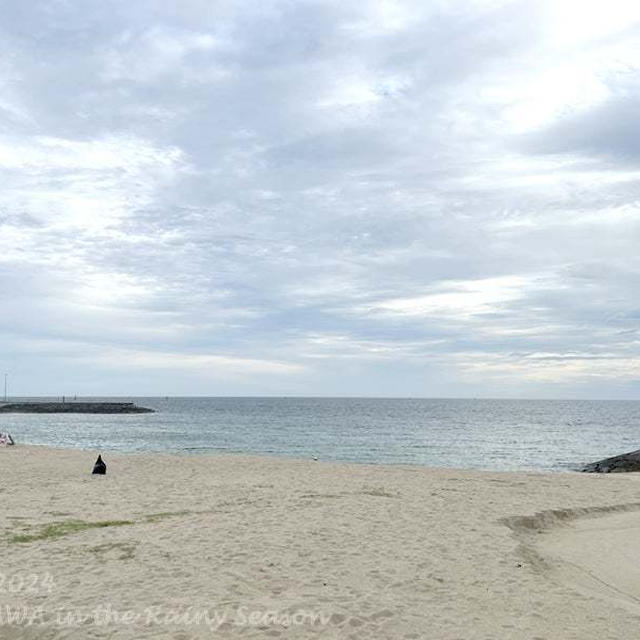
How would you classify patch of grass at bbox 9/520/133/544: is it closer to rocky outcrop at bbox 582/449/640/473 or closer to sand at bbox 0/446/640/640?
sand at bbox 0/446/640/640

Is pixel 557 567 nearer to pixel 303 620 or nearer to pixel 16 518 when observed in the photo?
pixel 303 620

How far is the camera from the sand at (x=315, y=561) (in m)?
6.82

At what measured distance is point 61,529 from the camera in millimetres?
11180

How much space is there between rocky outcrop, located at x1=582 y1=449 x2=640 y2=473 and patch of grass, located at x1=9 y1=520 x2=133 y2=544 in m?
30.5

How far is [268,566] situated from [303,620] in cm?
215

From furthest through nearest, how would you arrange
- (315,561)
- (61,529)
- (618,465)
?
1. (618,465)
2. (61,529)
3. (315,561)

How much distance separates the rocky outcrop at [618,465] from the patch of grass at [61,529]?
30.5m

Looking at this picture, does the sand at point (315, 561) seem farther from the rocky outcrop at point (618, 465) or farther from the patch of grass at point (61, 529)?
the rocky outcrop at point (618, 465)

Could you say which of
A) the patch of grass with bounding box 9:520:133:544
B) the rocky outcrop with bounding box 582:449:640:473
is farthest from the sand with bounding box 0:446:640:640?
the rocky outcrop with bounding box 582:449:640:473

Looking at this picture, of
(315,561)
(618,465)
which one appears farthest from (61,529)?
(618,465)

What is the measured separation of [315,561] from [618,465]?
32116 millimetres

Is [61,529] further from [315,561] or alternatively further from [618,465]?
[618,465]

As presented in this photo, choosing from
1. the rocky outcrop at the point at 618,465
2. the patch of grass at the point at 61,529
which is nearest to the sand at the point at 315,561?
the patch of grass at the point at 61,529

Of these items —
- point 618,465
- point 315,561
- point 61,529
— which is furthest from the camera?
point 618,465
